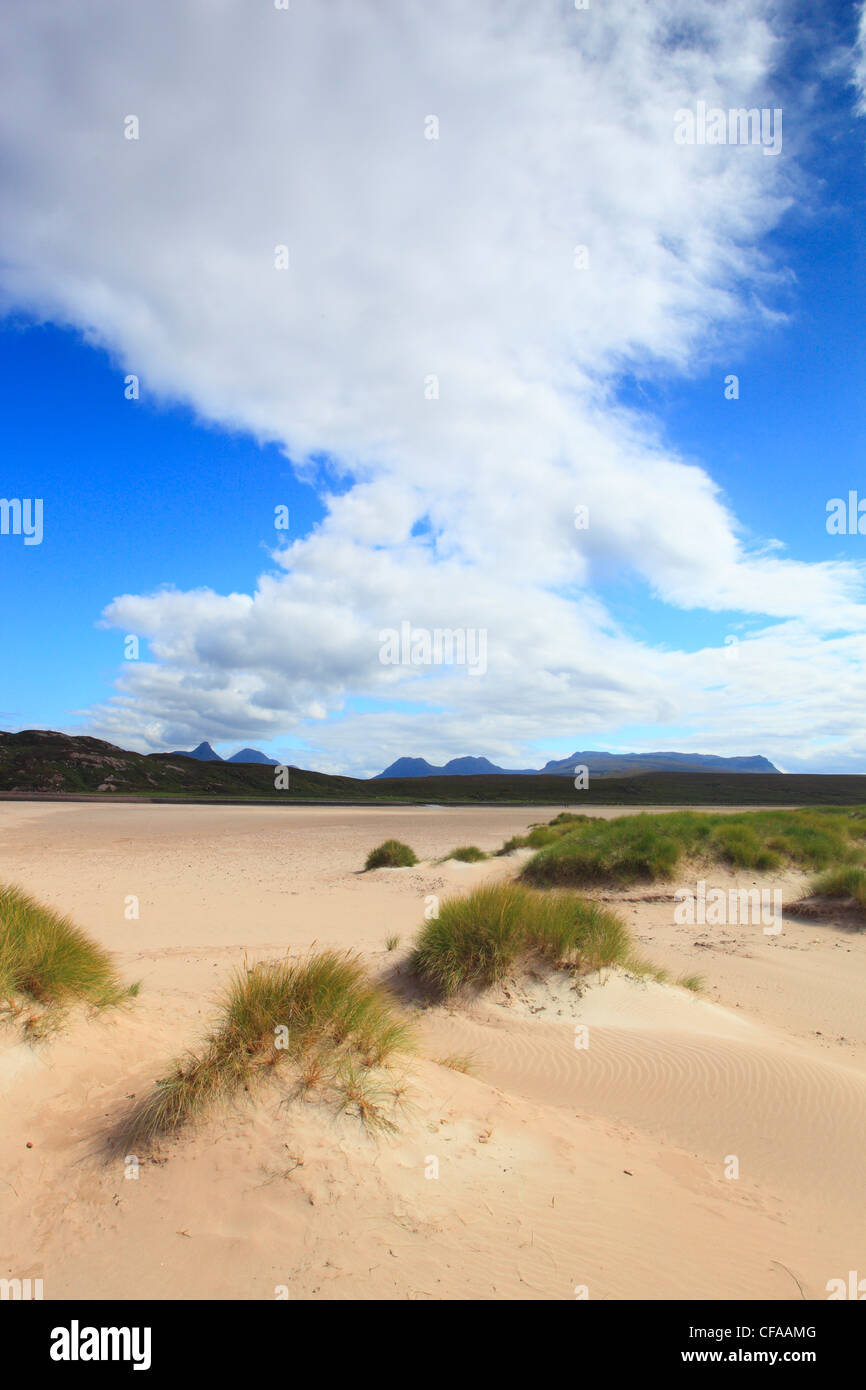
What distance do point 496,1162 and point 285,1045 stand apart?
5.59 feet

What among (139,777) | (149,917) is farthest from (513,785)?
(149,917)

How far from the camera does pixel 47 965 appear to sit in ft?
19.0

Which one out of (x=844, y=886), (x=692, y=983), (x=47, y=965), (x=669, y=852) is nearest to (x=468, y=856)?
(x=669, y=852)

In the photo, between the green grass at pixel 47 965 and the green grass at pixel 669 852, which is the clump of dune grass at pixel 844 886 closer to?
the green grass at pixel 669 852

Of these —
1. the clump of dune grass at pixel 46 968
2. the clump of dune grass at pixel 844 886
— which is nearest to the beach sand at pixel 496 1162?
the clump of dune grass at pixel 46 968

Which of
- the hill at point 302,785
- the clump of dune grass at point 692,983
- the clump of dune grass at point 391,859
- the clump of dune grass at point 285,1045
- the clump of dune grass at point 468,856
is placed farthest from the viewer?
the hill at point 302,785

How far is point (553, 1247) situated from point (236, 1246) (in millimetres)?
1781

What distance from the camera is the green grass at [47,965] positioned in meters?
5.56

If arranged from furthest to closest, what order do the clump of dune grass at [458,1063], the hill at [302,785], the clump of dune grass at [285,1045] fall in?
1. the hill at [302,785]
2. the clump of dune grass at [458,1063]
3. the clump of dune grass at [285,1045]

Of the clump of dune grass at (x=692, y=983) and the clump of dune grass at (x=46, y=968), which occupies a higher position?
the clump of dune grass at (x=46, y=968)

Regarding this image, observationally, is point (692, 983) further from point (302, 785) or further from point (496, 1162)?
point (302, 785)

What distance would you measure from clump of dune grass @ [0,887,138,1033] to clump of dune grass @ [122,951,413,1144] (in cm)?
133
